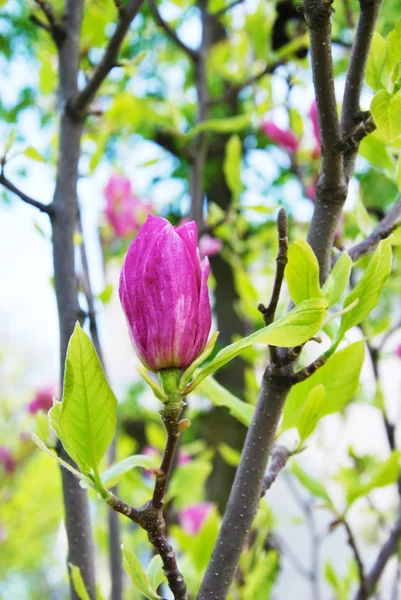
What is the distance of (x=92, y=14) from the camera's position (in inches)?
26.2

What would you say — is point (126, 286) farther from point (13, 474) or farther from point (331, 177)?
point (13, 474)

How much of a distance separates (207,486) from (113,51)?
1984 millimetres

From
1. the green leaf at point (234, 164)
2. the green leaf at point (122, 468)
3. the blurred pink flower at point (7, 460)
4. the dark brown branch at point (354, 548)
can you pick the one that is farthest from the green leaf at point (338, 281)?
the blurred pink flower at point (7, 460)

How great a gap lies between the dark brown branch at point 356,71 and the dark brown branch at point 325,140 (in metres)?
0.01

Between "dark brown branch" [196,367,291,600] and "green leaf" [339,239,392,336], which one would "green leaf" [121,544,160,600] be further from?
"green leaf" [339,239,392,336]

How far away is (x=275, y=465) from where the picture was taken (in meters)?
0.34

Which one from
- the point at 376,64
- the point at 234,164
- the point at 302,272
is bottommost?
the point at 302,272

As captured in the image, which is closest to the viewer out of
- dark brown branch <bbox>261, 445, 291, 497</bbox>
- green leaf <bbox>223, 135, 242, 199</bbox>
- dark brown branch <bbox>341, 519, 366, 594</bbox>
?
dark brown branch <bbox>261, 445, 291, 497</bbox>

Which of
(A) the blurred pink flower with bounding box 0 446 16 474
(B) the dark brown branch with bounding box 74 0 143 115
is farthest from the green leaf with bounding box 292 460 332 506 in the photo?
(A) the blurred pink flower with bounding box 0 446 16 474

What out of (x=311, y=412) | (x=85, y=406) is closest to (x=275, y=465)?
(x=311, y=412)

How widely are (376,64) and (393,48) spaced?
0.04m

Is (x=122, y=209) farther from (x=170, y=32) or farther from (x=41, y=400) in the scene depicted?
(x=41, y=400)

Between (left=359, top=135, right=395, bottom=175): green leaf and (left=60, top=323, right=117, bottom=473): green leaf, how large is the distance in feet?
0.86

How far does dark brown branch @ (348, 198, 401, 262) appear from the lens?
346 millimetres
